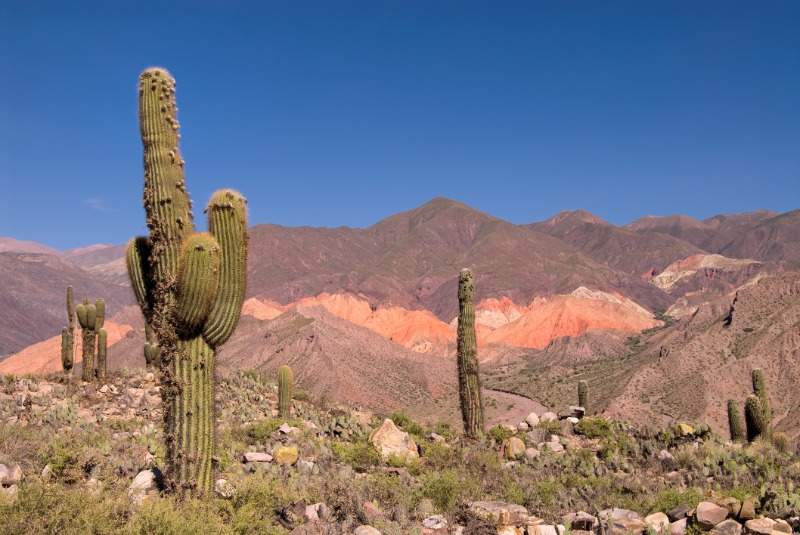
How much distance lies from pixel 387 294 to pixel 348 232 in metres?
56.2

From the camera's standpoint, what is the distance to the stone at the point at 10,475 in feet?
24.7

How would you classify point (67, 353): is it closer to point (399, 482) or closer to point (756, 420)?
point (399, 482)

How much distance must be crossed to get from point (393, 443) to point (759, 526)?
6.83 m

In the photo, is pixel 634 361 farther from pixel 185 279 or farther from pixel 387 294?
pixel 387 294

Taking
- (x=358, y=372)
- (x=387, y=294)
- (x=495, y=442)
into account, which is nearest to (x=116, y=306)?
(x=387, y=294)

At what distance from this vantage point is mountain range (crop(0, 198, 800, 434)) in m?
39.1

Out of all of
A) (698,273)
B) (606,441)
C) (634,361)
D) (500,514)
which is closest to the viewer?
(500,514)

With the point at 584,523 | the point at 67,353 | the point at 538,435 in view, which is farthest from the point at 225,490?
the point at 67,353

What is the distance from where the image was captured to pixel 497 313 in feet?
328

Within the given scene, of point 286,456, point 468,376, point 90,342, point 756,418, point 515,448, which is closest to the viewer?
point 286,456

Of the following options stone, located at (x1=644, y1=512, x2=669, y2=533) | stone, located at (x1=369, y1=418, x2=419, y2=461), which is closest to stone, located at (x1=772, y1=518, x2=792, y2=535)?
stone, located at (x1=644, y1=512, x2=669, y2=533)

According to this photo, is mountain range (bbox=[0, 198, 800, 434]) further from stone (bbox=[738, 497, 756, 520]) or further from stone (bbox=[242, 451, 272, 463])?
stone (bbox=[738, 497, 756, 520])

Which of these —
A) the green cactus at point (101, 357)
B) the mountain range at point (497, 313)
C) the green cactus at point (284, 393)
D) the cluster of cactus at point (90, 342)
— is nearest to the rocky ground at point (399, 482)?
the green cactus at point (284, 393)

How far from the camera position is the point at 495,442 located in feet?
45.1
